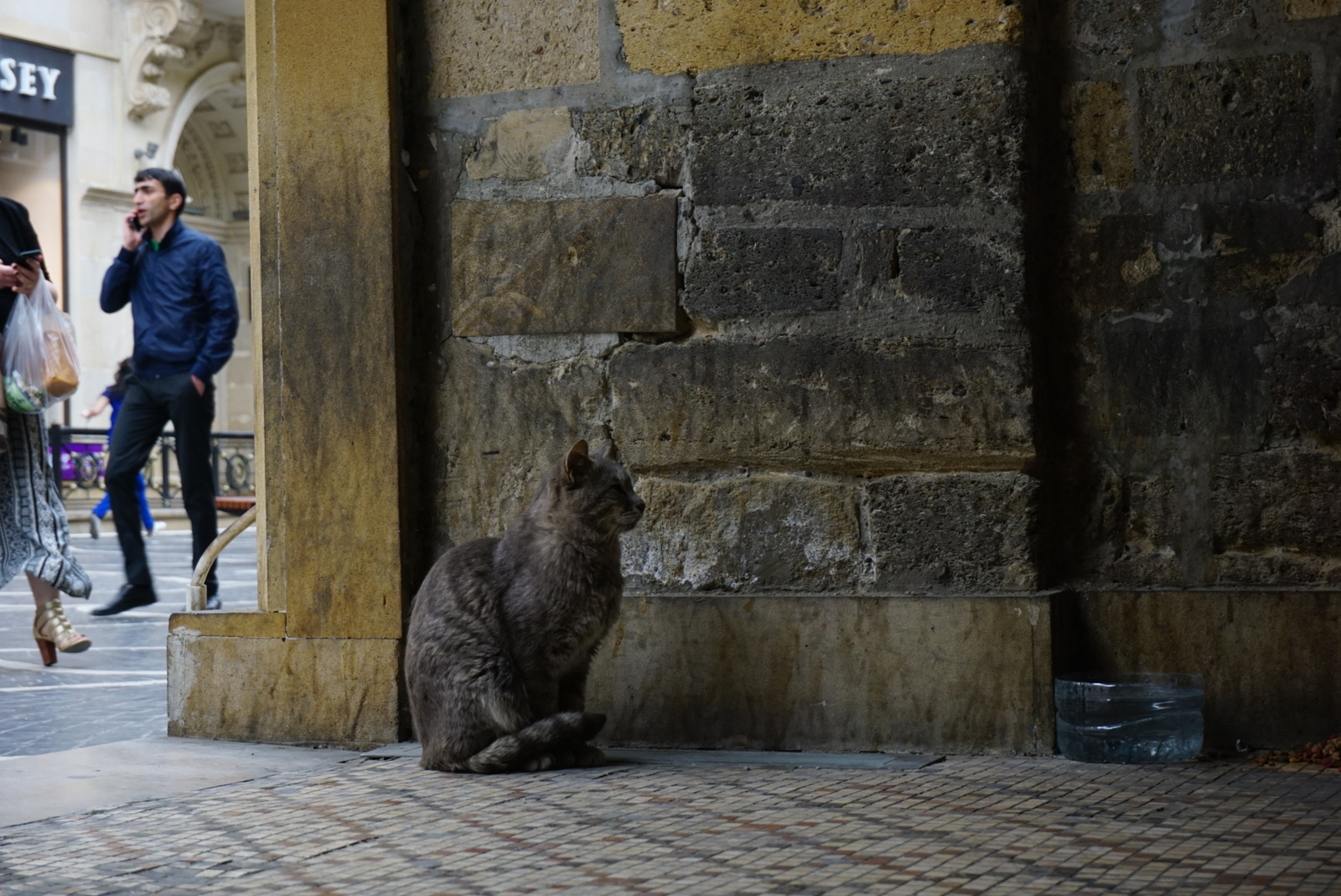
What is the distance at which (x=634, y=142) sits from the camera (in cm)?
408

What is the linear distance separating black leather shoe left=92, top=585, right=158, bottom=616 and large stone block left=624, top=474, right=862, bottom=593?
408 cm

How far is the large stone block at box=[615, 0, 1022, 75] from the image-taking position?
3812 millimetres

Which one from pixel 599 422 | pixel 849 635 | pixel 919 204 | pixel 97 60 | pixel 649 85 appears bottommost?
pixel 849 635

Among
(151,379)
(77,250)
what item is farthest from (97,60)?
(151,379)

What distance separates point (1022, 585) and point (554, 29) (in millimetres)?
1984

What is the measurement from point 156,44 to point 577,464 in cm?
1656

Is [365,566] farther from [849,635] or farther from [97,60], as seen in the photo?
[97,60]

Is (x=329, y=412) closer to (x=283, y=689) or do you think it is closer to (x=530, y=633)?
(x=283, y=689)

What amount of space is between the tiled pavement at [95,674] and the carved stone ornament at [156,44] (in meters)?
10.3

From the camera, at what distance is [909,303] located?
3.86 m

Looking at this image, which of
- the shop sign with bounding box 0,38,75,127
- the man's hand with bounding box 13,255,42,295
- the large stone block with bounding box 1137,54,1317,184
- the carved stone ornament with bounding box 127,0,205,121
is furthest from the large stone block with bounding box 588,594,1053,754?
the carved stone ornament with bounding box 127,0,205,121

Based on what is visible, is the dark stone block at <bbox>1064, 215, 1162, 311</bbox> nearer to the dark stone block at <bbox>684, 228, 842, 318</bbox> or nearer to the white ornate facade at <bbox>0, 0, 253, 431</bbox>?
the dark stone block at <bbox>684, 228, 842, 318</bbox>

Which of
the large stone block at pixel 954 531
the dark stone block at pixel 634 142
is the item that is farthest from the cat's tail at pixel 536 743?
the dark stone block at pixel 634 142

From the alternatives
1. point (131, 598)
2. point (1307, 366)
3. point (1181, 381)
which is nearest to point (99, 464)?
point (131, 598)
